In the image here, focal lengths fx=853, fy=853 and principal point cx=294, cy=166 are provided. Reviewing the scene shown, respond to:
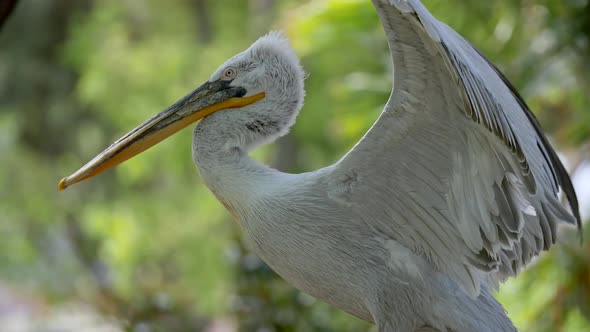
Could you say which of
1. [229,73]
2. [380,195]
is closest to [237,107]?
[229,73]

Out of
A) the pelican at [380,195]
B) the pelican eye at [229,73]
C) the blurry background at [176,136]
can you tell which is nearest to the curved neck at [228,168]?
the pelican at [380,195]

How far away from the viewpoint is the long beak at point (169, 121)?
7.47ft

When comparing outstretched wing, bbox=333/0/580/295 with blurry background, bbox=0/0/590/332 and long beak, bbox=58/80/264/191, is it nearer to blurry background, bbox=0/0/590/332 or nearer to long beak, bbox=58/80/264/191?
long beak, bbox=58/80/264/191

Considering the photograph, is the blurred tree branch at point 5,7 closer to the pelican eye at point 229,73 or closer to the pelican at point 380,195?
the pelican at point 380,195

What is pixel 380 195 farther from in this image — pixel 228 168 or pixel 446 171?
pixel 228 168

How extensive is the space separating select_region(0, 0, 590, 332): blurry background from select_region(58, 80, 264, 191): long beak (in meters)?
2.94

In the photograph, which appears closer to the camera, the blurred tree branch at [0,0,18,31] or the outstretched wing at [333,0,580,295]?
the outstretched wing at [333,0,580,295]

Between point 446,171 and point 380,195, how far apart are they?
0.18 metres

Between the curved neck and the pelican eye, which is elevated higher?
the pelican eye

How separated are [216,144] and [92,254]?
1294cm

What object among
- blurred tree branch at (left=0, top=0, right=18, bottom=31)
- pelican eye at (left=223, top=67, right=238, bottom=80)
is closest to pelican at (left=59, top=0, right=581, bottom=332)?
pelican eye at (left=223, top=67, right=238, bottom=80)

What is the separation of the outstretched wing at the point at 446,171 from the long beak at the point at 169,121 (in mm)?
353

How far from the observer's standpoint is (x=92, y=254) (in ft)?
48.1

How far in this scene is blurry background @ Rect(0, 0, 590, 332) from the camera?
5.76 meters
